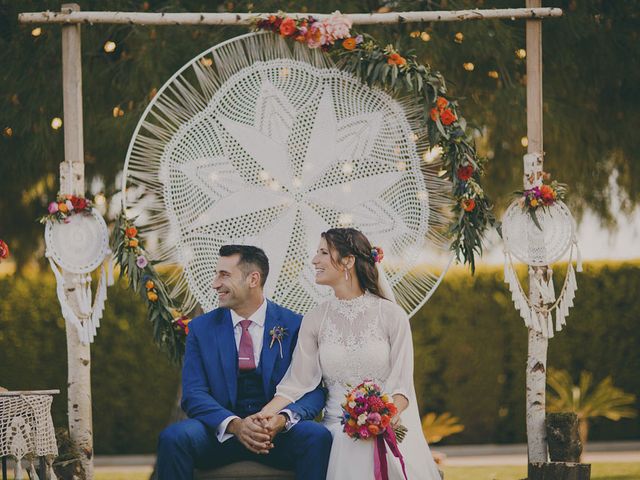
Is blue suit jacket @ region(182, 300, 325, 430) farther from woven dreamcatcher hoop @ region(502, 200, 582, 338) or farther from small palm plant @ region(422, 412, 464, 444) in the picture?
small palm plant @ region(422, 412, 464, 444)

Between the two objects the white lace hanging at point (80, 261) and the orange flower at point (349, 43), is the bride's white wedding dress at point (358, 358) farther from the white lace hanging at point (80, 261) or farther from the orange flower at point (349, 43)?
the orange flower at point (349, 43)

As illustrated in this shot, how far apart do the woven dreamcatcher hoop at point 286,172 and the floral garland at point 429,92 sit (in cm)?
15

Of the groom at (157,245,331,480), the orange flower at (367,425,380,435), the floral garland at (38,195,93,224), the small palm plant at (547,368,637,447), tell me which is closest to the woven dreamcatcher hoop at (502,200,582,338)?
the groom at (157,245,331,480)

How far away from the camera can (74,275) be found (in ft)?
19.3

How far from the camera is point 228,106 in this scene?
6172mm

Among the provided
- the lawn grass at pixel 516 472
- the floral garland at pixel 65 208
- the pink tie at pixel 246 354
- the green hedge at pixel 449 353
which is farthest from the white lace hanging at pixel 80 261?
the green hedge at pixel 449 353

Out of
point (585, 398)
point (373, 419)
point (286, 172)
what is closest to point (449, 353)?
point (585, 398)

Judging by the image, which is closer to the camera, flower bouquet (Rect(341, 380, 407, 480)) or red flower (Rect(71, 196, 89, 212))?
flower bouquet (Rect(341, 380, 407, 480))

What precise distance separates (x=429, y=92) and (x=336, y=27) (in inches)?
24.7

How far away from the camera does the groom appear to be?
4.94m

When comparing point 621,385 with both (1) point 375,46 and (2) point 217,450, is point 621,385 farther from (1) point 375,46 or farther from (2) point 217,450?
(2) point 217,450

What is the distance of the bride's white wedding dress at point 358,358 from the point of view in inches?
203

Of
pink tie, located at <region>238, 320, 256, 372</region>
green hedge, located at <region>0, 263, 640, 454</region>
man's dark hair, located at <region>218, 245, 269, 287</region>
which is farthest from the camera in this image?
green hedge, located at <region>0, 263, 640, 454</region>

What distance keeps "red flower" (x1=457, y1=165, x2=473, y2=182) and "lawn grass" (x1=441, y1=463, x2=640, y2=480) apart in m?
3.07
